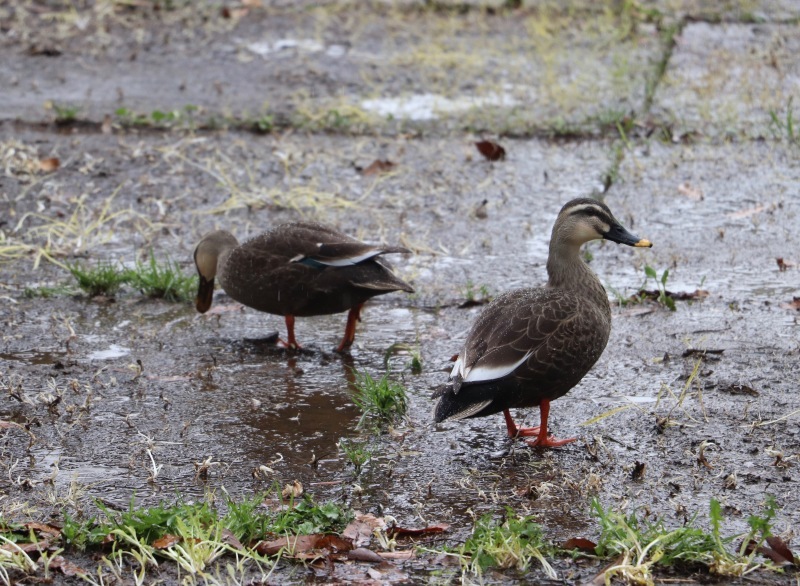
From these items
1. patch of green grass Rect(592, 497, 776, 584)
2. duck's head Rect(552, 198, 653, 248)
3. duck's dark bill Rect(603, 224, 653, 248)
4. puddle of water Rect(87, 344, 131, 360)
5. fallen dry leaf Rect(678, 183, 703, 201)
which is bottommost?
puddle of water Rect(87, 344, 131, 360)

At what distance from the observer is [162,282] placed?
687 cm

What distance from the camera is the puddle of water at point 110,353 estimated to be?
6.08 meters

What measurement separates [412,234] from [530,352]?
2.84 m

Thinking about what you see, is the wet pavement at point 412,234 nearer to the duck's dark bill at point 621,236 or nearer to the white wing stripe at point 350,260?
the white wing stripe at point 350,260

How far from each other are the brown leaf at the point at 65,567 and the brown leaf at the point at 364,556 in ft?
3.17

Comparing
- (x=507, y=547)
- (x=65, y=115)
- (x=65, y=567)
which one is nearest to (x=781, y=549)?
(x=507, y=547)

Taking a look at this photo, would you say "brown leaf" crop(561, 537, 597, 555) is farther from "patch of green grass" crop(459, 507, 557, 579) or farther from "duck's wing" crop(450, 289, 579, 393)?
"duck's wing" crop(450, 289, 579, 393)

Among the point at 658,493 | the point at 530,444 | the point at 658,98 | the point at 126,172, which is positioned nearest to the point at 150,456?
the point at 530,444

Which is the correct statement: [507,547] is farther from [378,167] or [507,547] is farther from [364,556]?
[378,167]

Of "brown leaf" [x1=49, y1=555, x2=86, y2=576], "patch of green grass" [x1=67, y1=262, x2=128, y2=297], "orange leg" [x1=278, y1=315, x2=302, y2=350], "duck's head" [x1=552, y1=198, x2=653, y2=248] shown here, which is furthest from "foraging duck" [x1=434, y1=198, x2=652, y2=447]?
"patch of green grass" [x1=67, y1=262, x2=128, y2=297]

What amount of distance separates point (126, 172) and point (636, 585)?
591cm

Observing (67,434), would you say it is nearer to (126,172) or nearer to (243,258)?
(243,258)

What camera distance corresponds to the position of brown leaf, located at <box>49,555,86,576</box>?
4012mm

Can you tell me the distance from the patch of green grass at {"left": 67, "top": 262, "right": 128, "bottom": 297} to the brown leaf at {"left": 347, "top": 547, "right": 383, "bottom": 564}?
3.37m
